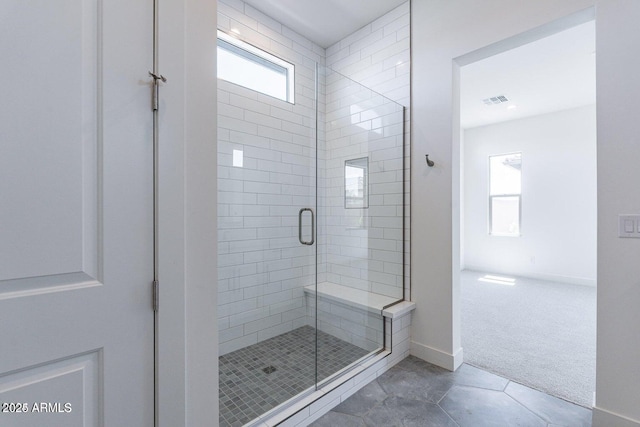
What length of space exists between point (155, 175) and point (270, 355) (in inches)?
75.3

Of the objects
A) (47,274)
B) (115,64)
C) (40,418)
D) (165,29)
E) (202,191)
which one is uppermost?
(165,29)

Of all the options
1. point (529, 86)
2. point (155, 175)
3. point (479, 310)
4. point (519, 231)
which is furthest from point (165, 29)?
point (519, 231)

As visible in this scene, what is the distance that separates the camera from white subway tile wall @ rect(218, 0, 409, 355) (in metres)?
2.42

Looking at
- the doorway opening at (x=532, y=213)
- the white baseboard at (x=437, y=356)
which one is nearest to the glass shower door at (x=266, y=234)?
the white baseboard at (x=437, y=356)

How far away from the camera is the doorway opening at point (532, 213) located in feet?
8.22

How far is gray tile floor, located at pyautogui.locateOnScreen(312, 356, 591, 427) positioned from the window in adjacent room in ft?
14.3

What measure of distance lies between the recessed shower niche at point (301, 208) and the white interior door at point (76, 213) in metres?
1.33

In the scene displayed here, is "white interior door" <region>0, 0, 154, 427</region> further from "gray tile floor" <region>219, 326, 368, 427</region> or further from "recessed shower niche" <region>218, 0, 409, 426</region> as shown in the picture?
"recessed shower niche" <region>218, 0, 409, 426</region>

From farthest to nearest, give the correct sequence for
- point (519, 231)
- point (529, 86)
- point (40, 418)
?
point (519, 231), point (529, 86), point (40, 418)

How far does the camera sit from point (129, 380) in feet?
3.13

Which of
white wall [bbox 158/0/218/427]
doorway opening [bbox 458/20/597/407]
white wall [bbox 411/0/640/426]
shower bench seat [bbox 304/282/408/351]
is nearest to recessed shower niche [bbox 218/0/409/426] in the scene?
shower bench seat [bbox 304/282/408/351]

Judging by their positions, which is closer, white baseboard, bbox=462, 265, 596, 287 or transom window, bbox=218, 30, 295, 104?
transom window, bbox=218, 30, 295, 104

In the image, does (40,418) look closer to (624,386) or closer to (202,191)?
(202,191)

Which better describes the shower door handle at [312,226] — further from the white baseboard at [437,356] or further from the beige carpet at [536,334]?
the beige carpet at [536,334]
